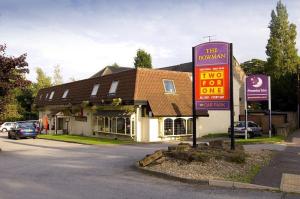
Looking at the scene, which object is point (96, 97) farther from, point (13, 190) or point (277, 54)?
point (277, 54)

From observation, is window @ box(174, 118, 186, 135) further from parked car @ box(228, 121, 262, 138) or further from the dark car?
the dark car

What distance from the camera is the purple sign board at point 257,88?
108 ft

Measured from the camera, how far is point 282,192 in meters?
10.5

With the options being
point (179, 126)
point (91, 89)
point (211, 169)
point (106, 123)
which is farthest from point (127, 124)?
point (211, 169)

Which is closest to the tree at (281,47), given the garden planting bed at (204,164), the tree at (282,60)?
the tree at (282,60)

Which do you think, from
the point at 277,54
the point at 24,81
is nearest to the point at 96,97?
the point at 24,81

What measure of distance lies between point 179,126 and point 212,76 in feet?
55.3

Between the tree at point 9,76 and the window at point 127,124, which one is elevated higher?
the tree at point 9,76

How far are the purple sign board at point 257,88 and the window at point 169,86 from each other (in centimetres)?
632

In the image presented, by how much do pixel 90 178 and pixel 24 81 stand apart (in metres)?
13.4

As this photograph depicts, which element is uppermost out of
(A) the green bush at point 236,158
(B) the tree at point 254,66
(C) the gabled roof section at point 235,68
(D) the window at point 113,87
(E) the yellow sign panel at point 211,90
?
(B) the tree at point 254,66

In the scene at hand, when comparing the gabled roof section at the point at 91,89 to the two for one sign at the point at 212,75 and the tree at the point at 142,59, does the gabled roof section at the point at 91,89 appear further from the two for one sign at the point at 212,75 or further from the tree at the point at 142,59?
the tree at the point at 142,59

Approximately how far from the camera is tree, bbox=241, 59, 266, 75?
70.2 metres

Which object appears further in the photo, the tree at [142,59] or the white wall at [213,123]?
the tree at [142,59]
